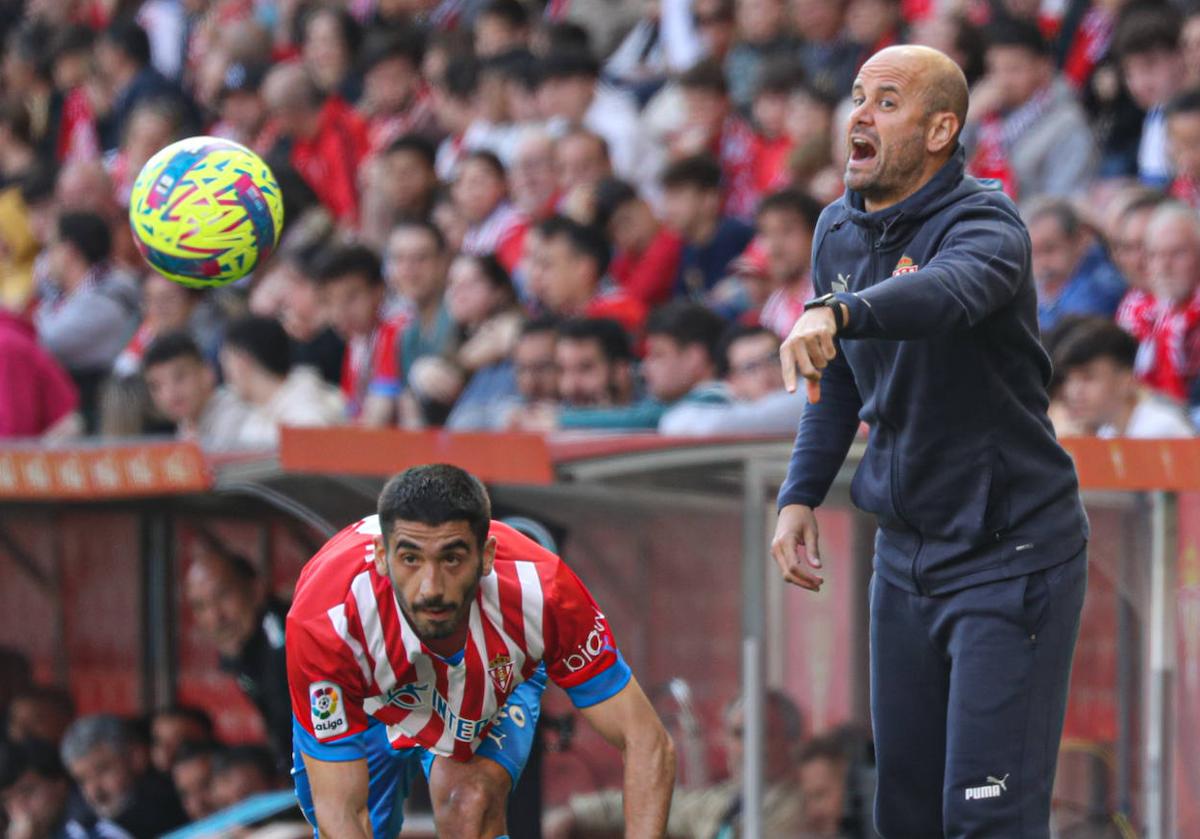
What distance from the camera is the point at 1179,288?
732 cm

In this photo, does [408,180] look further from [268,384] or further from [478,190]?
[268,384]

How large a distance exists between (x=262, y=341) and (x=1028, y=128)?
3623 millimetres

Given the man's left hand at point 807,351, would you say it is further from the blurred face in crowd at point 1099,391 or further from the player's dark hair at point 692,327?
the player's dark hair at point 692,327

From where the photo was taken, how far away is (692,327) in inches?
324

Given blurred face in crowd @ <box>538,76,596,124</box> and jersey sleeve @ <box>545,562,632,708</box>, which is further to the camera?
blurred face in crowd @ <box>538,76,596,124</box>

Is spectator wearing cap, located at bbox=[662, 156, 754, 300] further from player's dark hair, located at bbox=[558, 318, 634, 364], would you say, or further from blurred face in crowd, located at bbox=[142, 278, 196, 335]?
blurred face in crowd, located at bbox=[142, 278, 196, 335]

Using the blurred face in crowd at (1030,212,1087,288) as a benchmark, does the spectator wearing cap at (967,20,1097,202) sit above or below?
above

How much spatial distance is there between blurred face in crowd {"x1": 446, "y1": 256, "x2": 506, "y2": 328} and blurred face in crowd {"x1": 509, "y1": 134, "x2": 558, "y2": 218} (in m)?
1.30

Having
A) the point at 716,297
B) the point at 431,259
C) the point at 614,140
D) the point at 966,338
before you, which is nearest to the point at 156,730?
the point at 431,259

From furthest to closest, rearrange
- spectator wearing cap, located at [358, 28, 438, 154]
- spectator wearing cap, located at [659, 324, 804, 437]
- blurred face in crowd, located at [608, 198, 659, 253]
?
spectator wearing cap, located at [358, 28, 438, 154]
blurred face in crowd, located at [608, 198, 659, 253]
spectator wearing cap, located at [659, 324, 804, 437]

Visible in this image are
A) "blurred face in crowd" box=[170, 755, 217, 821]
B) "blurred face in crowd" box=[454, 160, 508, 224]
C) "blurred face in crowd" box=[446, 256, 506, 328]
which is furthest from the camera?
"blurred face in crowd" box=[454, 160, 508, 224]

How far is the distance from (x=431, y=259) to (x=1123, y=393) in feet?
13.3

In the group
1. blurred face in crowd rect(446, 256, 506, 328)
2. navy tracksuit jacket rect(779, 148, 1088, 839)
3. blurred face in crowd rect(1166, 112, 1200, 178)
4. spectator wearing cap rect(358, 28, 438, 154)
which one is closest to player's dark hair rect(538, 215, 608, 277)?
blurred face in crowd rect(446, 256, 506, 328)

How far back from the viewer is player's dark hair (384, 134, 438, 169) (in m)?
11.5
